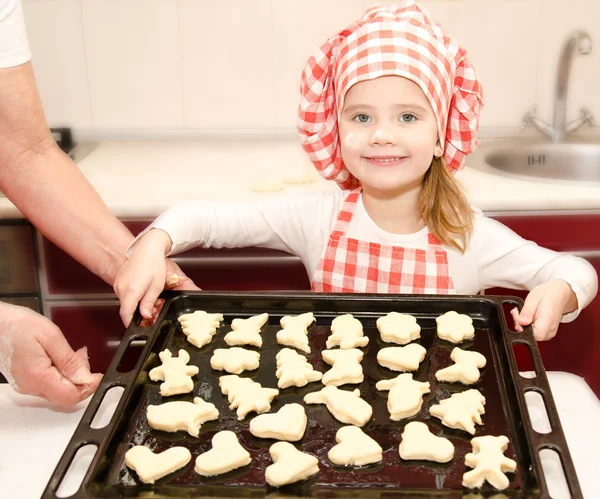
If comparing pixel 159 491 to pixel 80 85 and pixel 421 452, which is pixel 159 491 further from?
pixel 80 85

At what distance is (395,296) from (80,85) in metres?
1.57

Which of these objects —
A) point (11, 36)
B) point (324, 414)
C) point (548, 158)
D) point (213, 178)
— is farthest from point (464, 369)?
point (548, 158)

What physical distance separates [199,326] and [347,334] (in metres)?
0.23

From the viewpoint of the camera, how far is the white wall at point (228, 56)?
7.27 feet

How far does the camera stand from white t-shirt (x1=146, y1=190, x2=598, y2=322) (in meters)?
1.27

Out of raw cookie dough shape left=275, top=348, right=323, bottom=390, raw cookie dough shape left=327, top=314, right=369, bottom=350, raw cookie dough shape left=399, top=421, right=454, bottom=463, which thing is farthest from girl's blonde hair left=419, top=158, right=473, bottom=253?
raw cookie dough shape left=399, top=421, right=454, bottom=463

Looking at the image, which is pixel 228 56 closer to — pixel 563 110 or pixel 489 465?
pixel 563 110

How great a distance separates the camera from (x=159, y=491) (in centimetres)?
78

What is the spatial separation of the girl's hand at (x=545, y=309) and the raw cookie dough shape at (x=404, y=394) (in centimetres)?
21

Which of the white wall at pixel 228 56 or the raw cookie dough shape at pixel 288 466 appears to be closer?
the raw cookie dough shape at pixel 288 466

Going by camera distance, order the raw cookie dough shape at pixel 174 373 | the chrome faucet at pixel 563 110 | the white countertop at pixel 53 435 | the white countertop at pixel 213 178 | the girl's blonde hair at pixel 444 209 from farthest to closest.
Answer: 1. the chrome faucet at pixel 563 110
2. the white countertop at pixel 213 178
3. the girl's blonde hair at pixel 444 209
4. the raw cookie dough shape at pixel 174 373
5. the white countertop at pixel 53 435

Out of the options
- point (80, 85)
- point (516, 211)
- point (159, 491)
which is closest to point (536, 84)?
point (516, 211)

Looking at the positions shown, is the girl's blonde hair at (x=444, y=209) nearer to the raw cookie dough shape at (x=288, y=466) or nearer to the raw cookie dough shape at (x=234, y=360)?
the raw cookie dough shape at (x=234, y=360)

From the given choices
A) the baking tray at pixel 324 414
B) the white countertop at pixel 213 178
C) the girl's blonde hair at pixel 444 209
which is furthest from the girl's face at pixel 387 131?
the white countertop at pixel 213 178
